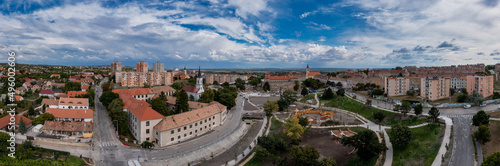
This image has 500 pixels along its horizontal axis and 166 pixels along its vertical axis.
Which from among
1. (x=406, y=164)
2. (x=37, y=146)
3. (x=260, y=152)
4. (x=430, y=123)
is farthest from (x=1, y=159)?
(x=430, y=123)

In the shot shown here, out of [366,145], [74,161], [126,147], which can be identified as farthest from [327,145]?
[74,161]

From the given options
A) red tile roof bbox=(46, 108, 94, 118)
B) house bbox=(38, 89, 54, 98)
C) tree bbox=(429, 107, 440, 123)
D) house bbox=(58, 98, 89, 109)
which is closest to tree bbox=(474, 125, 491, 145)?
tree bbox=(429, 107, 440, 123)

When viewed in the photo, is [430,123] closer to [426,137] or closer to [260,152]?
[426,137]

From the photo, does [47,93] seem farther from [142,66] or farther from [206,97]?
[142,66]

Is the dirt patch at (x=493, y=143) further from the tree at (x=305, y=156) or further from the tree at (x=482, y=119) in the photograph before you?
the tree at (x=305, y=156)

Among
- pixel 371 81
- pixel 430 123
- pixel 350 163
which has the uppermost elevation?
pixel 371 81
